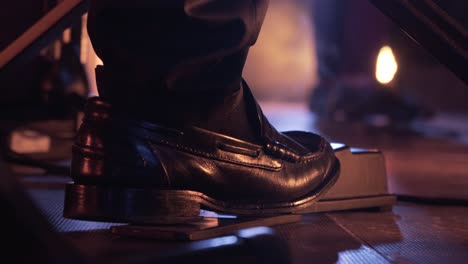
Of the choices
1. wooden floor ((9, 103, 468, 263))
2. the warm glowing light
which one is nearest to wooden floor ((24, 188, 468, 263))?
wooden floor ((9, 103, 468, 263))

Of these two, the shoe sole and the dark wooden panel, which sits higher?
the shoe sole

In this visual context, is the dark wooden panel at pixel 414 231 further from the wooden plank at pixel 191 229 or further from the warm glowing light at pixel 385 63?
the warm glowing light at pixel 385 63

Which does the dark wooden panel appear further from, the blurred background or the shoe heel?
the shoe heel

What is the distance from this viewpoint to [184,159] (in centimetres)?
81

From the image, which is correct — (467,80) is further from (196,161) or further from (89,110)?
(89,110)

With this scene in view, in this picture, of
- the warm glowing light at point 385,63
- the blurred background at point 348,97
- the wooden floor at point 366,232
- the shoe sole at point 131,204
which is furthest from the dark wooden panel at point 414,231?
the warm glowing light at point 385,63

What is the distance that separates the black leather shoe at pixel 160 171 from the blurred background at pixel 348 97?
0.24 m

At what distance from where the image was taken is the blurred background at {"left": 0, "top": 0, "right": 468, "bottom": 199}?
171 cm

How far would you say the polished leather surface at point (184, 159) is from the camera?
785 mm

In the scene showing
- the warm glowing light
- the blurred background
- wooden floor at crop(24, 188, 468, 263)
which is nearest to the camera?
wooden floor at crop(24, 188, 468, 263)

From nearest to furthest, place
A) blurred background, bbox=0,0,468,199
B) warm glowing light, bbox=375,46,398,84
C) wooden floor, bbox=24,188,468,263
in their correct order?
wooden floor, bbox=24,188,468,263 < blurred background, bbox=0,0,468,199 < warm glowing light, bbox=375,46,398,84

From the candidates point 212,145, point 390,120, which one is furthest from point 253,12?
point 390,120

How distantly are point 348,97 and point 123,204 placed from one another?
4281 millimetres

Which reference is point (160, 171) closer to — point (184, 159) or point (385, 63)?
point (184, 159)
